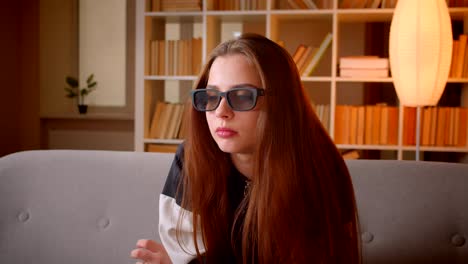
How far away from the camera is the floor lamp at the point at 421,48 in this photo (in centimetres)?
270

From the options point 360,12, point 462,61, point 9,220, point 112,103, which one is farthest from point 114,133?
point 9,220

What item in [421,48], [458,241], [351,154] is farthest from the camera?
[351,154]

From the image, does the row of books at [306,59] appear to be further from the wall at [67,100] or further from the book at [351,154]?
the wall at [67,100]

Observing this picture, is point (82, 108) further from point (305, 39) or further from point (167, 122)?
point (305, 39)

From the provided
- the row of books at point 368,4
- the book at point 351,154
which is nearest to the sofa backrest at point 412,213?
the book at point 351,154

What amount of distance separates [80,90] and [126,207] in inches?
162

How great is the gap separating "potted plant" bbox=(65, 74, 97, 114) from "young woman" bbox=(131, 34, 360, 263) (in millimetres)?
4280

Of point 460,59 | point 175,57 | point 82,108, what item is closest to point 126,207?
point 175,57

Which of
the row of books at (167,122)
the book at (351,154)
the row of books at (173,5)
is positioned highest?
the row of books at (173,5)

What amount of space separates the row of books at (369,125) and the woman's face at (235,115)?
2.52 m

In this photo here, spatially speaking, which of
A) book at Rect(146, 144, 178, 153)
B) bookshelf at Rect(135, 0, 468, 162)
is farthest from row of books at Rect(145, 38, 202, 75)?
book at Rect(146, 144, 178, 153)

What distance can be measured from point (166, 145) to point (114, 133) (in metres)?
1.60

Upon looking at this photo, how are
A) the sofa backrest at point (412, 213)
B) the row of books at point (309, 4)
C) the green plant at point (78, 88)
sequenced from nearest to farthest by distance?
the sofa backrest at point (412, 213), the row of books at point (309, 4), the green plant at point (78, 88)

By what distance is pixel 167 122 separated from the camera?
3.83m
